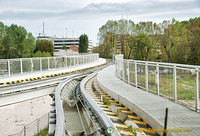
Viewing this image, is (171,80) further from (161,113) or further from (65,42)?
(65,42)

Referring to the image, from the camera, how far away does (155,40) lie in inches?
2584

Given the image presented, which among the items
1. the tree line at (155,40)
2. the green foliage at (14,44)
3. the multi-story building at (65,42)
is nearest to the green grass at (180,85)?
the tree line at (155,40)

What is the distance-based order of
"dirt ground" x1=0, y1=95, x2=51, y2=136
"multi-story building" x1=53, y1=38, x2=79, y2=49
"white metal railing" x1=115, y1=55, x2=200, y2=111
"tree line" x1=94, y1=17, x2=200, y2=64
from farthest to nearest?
"multi-story building" x1=53, y1=38, x2=79, y2=49, "tree line" x1=94, y1=17, x2=200, y2=64, "dirt ground" x1=0, y1=95, x2=51, y2=136, "white metal railing" x1=115, y1=55, x2=200, y2=111

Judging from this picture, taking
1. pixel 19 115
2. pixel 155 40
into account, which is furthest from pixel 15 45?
pixel 19 115

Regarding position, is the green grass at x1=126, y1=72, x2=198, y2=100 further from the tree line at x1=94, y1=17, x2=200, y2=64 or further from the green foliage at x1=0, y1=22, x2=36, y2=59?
the green foliage at x1=0, y1=22, x2=36, y2=59

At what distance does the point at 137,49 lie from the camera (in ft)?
215

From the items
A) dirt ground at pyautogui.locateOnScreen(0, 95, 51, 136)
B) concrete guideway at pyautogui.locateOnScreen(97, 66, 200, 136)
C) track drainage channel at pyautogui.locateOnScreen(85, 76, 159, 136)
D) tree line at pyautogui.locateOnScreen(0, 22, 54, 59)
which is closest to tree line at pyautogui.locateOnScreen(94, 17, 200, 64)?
tree line at pyautogui.locateOnScreen(0, 22, 54, 59)

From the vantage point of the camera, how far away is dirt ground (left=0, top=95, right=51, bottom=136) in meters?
22.6

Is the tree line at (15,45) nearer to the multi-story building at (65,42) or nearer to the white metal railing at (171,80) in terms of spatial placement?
the white metal railing at (171,80)

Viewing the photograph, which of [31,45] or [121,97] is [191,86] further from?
[31,45]

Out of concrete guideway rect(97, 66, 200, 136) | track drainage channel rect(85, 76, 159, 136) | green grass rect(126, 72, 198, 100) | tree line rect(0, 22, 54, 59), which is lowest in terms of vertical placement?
track drainage channel rect(85, 76, 159, 136)

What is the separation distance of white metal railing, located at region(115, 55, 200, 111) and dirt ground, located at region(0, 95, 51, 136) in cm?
1520

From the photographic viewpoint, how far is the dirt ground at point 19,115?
889 inches

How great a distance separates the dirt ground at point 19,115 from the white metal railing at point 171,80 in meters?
15.2
